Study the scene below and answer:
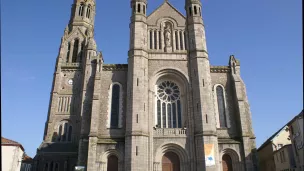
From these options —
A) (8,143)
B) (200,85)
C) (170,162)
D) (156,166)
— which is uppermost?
(200,85)

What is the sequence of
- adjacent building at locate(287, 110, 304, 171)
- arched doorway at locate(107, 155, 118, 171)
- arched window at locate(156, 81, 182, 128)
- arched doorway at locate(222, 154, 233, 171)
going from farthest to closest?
arched window at locate(156, 81, 182, 128), arched doorway at locate(222, 154, 233, 171), arched doorway at locate(107, 155, 118, 171), adjacent building at locate(287, 110, 304, 171)

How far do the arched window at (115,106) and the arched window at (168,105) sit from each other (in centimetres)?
443

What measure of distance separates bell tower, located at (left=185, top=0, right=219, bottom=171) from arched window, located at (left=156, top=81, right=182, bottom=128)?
6.79 ft

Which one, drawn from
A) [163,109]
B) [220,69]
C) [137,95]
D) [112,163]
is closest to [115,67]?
[137,95]

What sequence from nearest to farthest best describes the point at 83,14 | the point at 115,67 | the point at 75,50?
the point at 115,67, the point at 75,50, the point at 83,14

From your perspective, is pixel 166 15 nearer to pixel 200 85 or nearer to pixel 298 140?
pixel 200 85

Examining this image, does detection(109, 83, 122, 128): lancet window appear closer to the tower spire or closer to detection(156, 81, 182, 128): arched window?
detection(156, 81, 182, 128): arched window

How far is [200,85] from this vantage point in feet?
96.6

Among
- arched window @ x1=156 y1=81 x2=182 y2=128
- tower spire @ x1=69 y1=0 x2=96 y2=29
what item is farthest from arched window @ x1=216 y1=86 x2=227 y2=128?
tower spire @ x1=69 y1=0 x2=96 y2=29

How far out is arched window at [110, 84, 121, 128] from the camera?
1145 inches

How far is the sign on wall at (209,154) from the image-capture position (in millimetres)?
25719

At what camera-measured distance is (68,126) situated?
3994cm

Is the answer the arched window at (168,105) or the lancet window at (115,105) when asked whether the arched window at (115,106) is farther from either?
the arched window at (168,105)

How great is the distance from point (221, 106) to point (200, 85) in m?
3.82
